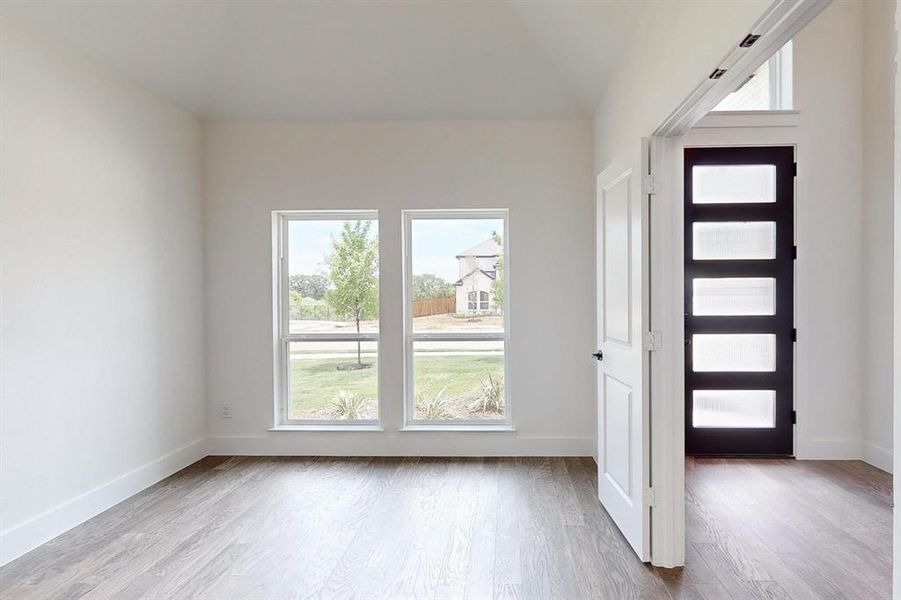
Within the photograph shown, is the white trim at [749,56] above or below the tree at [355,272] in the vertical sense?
above

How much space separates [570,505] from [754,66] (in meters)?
2.60

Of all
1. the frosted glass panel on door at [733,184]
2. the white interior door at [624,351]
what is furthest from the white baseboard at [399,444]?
the frosted glass panel on door at [733,184]

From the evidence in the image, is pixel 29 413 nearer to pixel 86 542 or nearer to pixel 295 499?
pixel 86 542

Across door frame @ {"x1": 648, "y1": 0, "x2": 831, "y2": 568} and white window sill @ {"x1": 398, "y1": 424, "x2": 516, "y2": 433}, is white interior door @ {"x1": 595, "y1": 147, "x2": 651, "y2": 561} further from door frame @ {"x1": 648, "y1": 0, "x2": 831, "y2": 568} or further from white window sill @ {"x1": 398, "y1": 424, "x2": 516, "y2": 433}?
white window sill @ {"x1": 398, "y1": 424, "x2": 516, "y2": 433}

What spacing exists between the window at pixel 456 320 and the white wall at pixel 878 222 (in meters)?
2.85

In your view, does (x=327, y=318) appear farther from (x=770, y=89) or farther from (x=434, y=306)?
(x=770, y=89)

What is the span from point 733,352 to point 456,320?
7.55ft

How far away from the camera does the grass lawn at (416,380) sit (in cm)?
456

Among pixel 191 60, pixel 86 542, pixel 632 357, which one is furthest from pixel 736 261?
pixel 86 542

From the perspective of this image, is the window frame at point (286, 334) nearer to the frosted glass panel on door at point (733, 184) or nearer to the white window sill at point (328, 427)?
the white window sill at point (328, 427)

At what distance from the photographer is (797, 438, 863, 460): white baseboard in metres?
4.26

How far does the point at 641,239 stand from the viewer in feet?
8.78

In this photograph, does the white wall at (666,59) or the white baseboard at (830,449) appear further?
the white baseboard at (830,449)

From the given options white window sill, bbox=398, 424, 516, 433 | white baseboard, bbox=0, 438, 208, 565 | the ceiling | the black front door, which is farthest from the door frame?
white baseboard, bbox=0, 438, 208, 565
